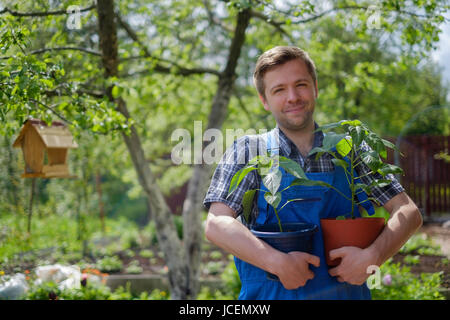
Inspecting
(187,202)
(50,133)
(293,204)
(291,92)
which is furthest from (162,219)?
(291,92)

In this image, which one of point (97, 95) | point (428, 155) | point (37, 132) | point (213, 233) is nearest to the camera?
point (213, 233)

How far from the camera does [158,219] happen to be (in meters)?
3.57

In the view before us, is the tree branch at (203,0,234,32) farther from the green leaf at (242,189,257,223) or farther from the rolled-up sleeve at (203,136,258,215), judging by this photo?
the green leaf at (242,189,257,223)

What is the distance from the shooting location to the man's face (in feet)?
4.54

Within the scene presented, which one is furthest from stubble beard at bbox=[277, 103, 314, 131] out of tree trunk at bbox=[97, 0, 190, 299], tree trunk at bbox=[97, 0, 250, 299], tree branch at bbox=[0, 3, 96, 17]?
tree trunk at bbox=[97, 0, 190, 299]

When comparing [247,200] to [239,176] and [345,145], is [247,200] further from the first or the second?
[345,145]

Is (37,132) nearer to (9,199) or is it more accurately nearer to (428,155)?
(9,199)

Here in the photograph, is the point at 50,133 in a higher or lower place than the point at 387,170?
higher

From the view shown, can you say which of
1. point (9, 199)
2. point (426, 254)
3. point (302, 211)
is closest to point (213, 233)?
point (302, 211)

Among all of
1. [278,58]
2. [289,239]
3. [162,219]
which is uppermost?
[278,58]

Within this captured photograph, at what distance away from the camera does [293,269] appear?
1136mm

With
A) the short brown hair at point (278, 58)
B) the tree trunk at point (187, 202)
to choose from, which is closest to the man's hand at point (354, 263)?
the short brown hair at point (278, 58)

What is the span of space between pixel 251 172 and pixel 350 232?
0.40m

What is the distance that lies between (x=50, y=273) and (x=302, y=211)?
354 cm
